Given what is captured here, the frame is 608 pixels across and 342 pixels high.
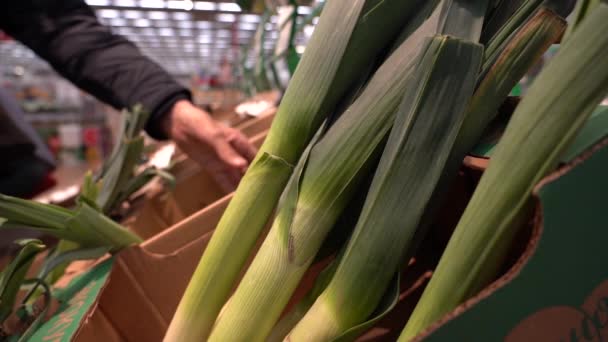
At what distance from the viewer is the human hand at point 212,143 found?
2.53 feet

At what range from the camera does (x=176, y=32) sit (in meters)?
3.96

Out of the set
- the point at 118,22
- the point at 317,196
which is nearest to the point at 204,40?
the point at 118,22

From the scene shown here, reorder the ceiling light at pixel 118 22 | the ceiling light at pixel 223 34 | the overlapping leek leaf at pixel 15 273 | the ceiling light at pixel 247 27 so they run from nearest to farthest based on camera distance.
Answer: the overlapping leek leaf at pixel 15 273 → the ceiling light at pixel 118 22 → the ceiling light at pixel 247 27 → the ceiling light at pixel 223 34

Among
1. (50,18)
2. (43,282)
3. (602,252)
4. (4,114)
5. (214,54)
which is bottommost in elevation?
(214,54)

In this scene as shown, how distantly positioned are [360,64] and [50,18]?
0.93 meters

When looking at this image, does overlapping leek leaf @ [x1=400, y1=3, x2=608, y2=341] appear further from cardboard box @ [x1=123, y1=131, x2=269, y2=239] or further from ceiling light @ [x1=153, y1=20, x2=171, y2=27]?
ceiling light @ [x1=153, y1=20, x2=171, y2=27]

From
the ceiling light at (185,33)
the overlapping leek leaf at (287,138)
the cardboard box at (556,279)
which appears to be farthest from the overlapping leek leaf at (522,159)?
the ceiling light at (185,33)

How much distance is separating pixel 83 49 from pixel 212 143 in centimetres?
47

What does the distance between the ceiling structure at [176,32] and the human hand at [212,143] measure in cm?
73

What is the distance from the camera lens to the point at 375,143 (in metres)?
0.36

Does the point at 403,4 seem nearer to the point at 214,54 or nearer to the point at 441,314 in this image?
the point at 441,314

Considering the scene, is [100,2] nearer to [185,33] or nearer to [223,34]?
[185,33]

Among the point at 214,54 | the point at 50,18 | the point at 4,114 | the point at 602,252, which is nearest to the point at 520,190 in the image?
the point at 602,252

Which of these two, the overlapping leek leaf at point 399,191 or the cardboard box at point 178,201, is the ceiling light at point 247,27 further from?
the overlapping leek leaf at point 399,191
